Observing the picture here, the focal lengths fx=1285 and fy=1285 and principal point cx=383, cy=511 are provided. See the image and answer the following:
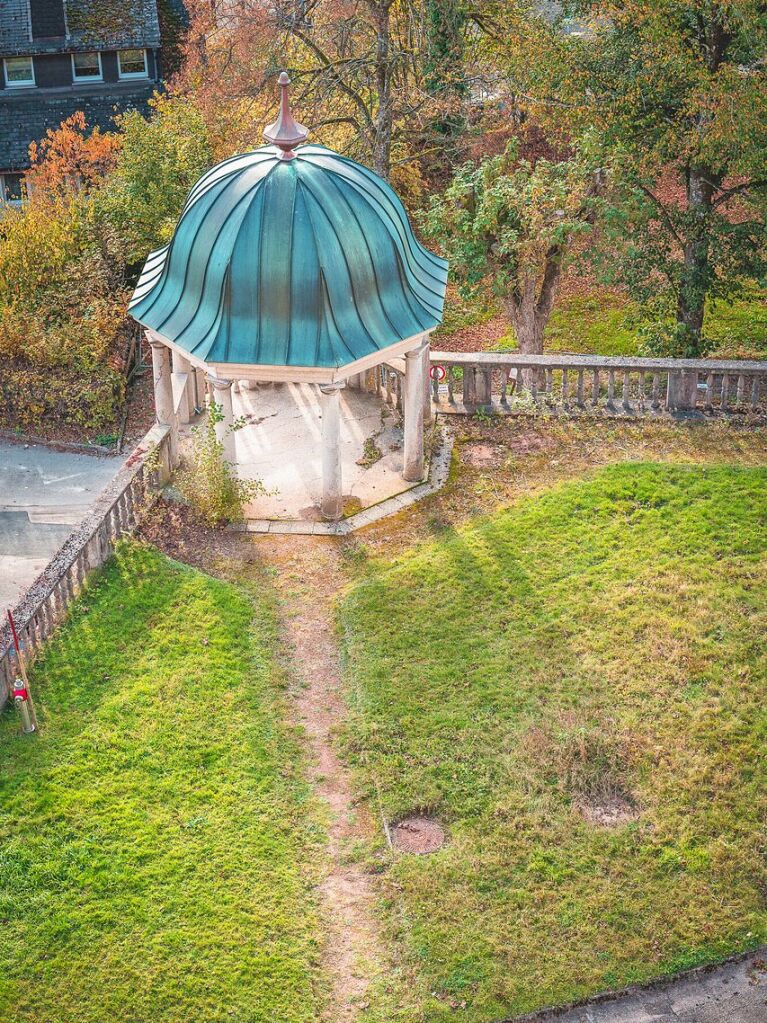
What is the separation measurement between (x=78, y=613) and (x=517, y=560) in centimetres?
660

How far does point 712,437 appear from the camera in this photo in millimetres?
23000

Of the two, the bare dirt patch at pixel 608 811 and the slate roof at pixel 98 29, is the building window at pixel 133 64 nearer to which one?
the slate roof at pixel 98 29

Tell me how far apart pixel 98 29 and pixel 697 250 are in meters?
22.8

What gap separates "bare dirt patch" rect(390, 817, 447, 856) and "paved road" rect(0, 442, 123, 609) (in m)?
8.53

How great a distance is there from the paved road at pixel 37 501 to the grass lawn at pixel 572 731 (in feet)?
20.2

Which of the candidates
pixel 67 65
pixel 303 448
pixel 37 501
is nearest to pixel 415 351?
pixel 303 448

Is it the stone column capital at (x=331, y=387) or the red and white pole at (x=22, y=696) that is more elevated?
the stone column capital at (x=331, y=387)

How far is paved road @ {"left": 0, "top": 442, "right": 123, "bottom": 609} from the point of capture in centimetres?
2194

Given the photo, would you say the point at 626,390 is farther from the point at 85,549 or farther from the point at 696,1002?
the point at 696,1002

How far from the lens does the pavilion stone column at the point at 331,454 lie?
20188 millimetres

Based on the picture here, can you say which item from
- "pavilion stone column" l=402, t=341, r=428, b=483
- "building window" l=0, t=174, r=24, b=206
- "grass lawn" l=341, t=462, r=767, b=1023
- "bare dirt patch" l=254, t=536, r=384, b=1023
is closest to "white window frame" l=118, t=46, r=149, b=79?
"building window" l=0, t=174, r=24, b=206

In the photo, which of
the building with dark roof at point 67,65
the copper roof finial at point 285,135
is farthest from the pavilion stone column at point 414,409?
the building with dark roof at point 67,65

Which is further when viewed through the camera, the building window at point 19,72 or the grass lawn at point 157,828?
the building window at point 19,72

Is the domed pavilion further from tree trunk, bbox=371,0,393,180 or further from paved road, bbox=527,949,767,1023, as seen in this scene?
paved road, bbox=527,949,767,1023
